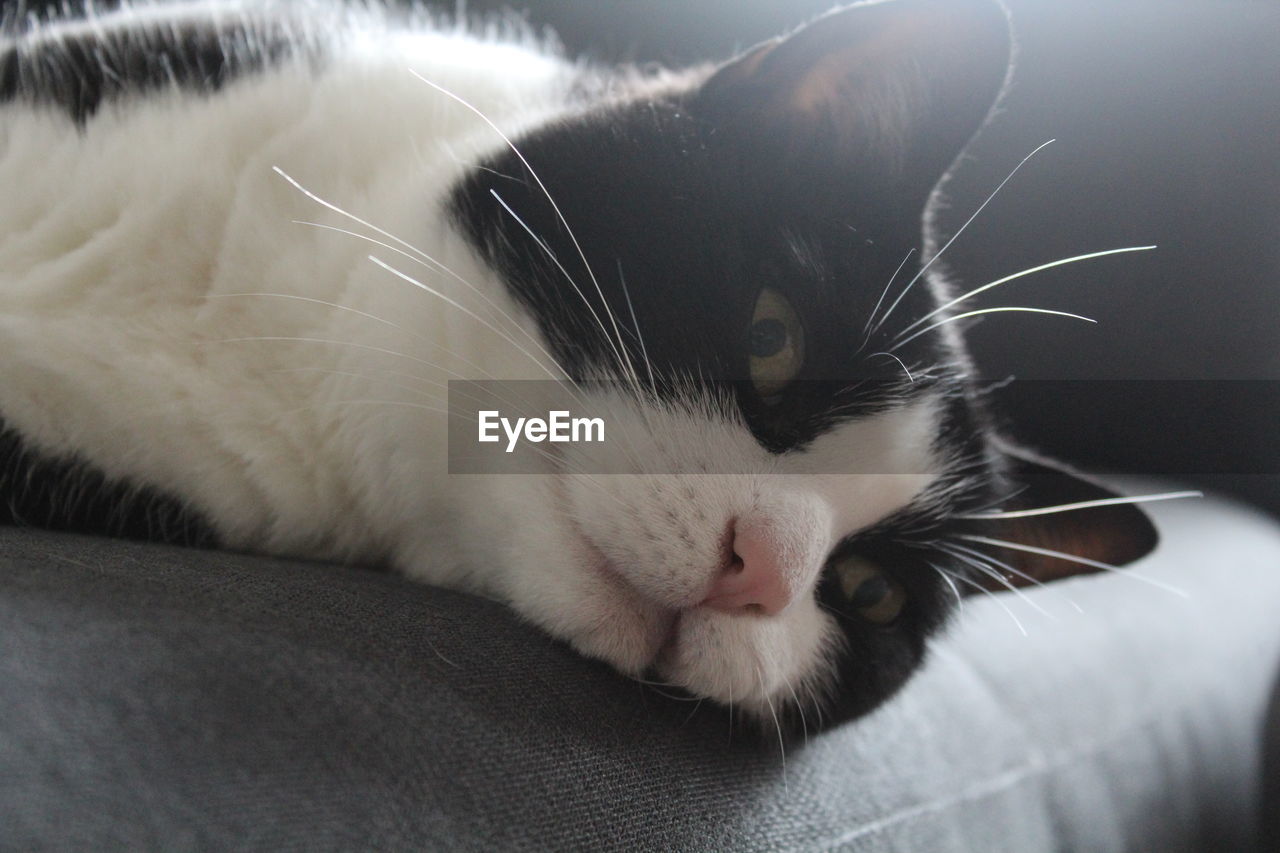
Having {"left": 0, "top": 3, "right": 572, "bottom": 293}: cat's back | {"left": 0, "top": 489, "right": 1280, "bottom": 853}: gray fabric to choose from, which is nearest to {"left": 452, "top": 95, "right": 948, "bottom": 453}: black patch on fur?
{"left": 0, "top": 3, "right": 572, "bottom": 293}: cat's back

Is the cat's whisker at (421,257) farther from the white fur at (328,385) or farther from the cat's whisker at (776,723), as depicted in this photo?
the cat's whisker at (776,723)

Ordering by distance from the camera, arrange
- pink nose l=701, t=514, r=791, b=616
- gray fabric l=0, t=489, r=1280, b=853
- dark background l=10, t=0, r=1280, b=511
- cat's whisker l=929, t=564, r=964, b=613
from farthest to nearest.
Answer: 1. dark background l=10, t=0, r=1280, b=511
2. cat's whisker l=929, t=564, r=964, b=613
3. pink nose l=701, t=514, r=791, b=616
4. gray fabric l=0, t=489, r=1280, b=853

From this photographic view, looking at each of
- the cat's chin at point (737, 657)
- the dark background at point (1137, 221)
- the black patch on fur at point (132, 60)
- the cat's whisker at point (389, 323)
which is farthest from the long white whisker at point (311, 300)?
the dark background at point (1137, 221)

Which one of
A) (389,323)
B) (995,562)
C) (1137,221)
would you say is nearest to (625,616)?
(389,323)

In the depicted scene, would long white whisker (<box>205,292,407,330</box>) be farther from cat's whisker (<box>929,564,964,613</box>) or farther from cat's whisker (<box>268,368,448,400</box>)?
cat's whisker (<box>929,564,964,613</box>)

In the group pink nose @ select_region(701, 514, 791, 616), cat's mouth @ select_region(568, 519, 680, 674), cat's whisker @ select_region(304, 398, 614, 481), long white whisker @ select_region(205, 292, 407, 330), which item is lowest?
cat's mouth @ select_region(568, 519, 680, 674)

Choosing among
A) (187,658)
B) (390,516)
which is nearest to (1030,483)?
(390,516)

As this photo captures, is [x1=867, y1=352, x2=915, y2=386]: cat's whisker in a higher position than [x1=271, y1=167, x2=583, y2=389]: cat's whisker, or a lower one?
lower
